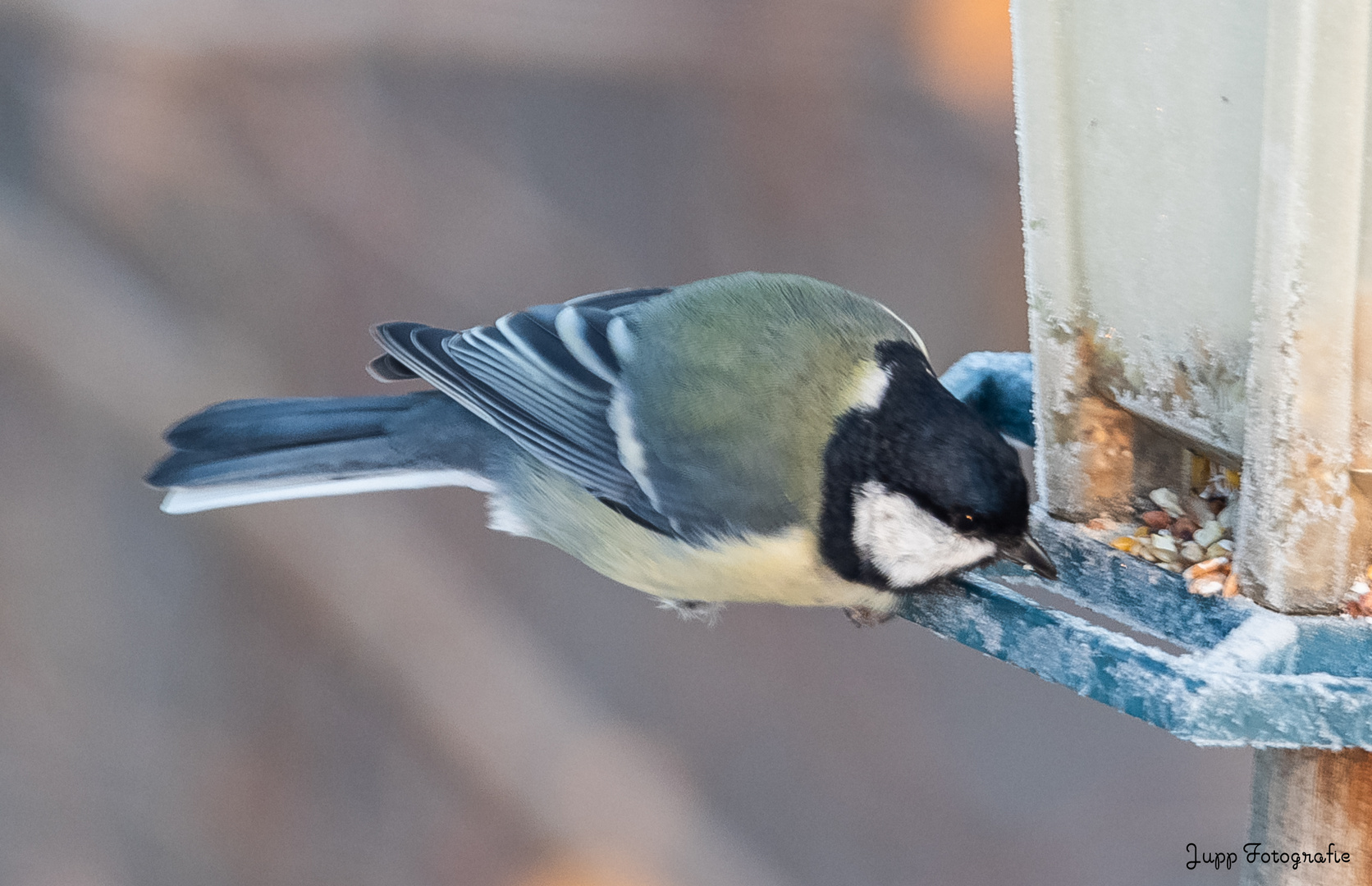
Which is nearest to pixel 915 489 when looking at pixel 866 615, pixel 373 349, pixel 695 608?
pixel 866 615

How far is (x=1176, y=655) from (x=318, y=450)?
1.06 metres

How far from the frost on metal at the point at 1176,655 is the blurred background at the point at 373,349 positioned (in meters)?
1.49

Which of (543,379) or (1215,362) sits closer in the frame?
(1215,362)

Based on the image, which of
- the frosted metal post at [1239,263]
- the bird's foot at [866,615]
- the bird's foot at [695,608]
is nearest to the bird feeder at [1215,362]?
the frosted metal post at [1239,263]

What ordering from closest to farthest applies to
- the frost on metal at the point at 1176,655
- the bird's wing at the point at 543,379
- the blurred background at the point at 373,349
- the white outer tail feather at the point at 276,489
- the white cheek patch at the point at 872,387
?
the frost on metal at the point at 1176,655
the white cheek patch at the point at 872,387
the bird's wing at the point at 543,379
the white outer tail feather at the point at 276,489
the blurred background at the point at 373,349

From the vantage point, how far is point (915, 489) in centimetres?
122

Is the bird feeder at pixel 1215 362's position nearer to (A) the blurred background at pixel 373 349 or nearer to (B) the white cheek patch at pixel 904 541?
(B) the white cheek patch at pixel 904 541

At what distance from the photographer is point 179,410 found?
7.36 ft

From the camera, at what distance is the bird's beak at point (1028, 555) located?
1.18 metres

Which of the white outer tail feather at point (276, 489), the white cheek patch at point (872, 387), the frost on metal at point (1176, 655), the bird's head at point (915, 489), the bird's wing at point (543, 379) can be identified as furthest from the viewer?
the white outer tail feather at point (276, 489)

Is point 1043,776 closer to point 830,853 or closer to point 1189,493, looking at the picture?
point 830,853

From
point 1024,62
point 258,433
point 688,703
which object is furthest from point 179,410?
point 1024,62

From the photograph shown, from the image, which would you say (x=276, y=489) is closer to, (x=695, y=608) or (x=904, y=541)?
(x=695, y=608)

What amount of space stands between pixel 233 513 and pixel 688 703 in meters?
1.05
